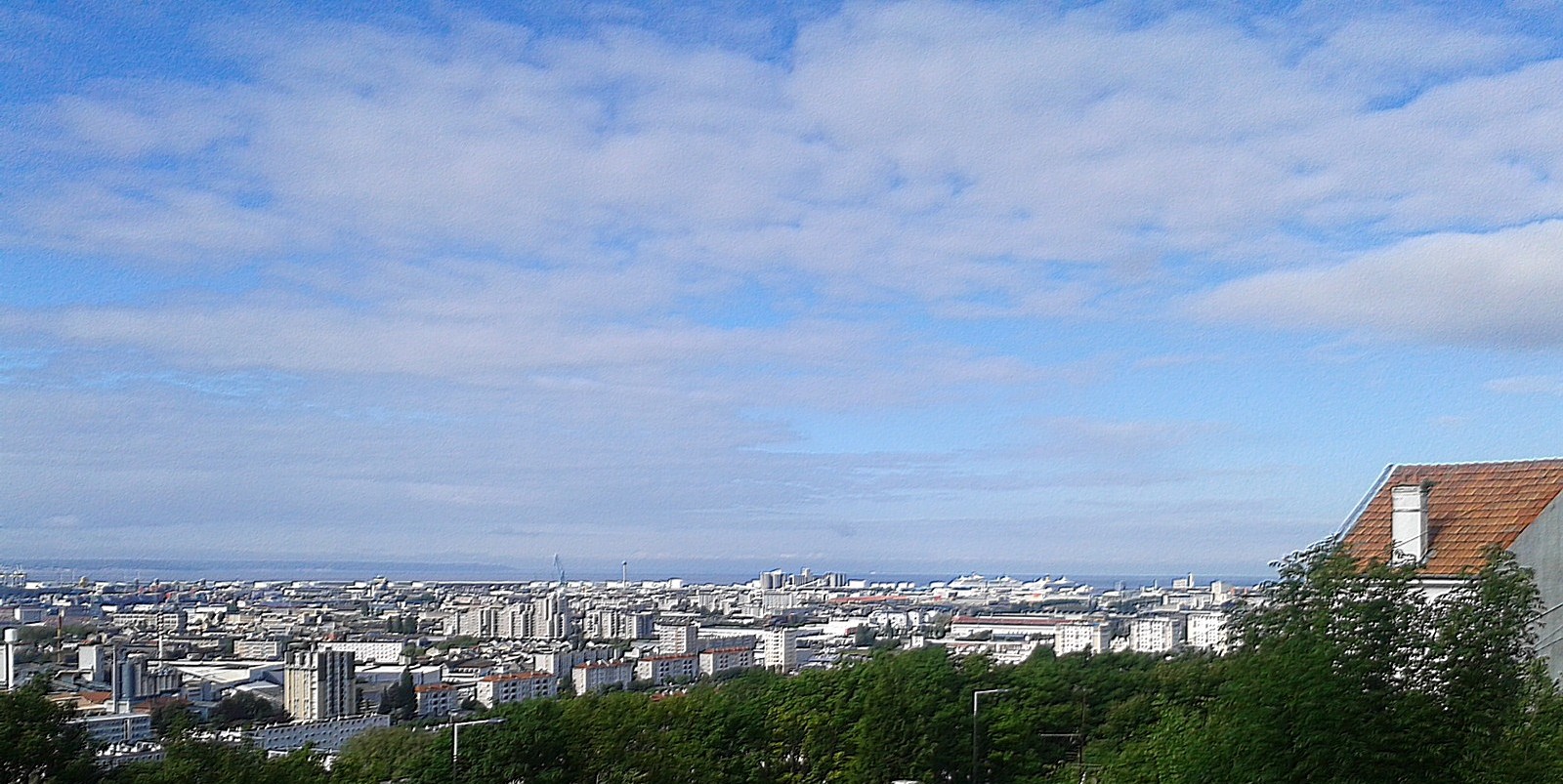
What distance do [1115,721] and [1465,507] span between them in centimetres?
709

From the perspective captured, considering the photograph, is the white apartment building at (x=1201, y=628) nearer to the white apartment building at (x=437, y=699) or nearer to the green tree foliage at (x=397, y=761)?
the green tree foliage at (x=397, y=761)

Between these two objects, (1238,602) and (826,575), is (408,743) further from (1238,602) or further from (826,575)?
(826,575)

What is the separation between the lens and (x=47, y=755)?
13219 millimetres

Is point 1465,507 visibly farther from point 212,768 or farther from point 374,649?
point 374,649

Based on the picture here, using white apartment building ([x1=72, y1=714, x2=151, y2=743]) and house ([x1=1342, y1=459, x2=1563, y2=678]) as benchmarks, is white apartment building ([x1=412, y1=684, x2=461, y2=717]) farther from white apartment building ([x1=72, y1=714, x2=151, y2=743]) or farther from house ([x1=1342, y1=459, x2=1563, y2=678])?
house ([x1=1342, y1=459, x2=1563, y2=678])

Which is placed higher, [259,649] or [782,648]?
[259,649]

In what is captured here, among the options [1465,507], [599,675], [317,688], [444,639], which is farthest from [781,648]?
[1465,507]

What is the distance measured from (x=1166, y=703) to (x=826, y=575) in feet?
396

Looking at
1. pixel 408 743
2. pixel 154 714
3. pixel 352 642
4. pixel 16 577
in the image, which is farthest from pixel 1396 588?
pixel 352 642

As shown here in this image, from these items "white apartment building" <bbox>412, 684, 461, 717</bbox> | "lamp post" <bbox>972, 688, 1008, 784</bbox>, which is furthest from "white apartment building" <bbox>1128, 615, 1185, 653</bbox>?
"white apartment building" <bbox>412, 684, 461, 717</bbox>

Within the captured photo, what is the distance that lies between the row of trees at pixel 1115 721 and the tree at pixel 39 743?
0.19 m

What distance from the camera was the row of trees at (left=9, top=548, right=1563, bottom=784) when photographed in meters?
8.38

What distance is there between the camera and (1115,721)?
2130 cm

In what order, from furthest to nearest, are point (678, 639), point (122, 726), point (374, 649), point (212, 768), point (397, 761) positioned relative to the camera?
point (678, 639), point (374, 649), point (122, 726), point (397, 761), point (212, 768)
